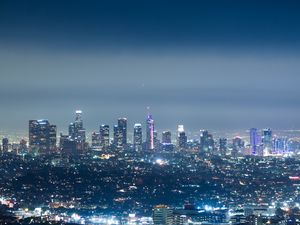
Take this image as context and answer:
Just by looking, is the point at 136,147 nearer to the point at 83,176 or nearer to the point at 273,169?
the point at 273,169

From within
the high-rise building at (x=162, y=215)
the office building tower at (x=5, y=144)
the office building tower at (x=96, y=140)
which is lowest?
the high-rise building at (x=162, y=215)

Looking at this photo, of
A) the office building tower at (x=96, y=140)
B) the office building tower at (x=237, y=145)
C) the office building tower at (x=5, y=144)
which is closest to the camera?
the office building tower at (x=5, y=144)

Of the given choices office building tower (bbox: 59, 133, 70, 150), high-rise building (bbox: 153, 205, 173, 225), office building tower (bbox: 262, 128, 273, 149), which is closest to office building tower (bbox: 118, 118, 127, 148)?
office building tower (bbox: 59, 133, 70, 150)

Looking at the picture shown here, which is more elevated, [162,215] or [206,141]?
[206,141]

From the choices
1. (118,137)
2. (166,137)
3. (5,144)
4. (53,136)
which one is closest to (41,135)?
(53,136)

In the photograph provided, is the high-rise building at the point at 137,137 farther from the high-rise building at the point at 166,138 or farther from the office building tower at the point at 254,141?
the office building tower at the point at 254,141

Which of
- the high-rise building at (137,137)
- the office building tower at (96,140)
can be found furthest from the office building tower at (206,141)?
the office building tower at (96,140)

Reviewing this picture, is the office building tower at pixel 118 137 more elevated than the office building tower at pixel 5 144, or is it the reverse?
the office building tower at pixel 118 137

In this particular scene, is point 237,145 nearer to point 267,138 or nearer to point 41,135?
point 267,138
